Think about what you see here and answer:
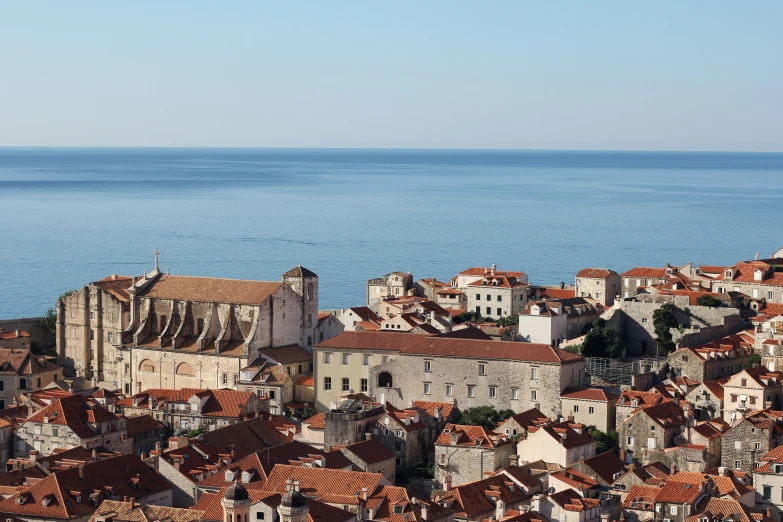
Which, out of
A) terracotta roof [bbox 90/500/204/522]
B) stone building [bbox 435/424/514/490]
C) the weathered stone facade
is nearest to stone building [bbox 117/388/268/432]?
the weathered stone facade

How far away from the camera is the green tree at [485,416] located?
190 feet

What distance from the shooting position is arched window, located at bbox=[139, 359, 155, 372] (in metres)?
69.8

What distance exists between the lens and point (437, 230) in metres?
168

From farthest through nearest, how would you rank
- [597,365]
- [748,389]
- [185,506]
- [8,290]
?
[8,290], [597,365], [748,389], [185,506]

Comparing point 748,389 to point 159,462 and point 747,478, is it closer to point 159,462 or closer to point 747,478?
point 747,478

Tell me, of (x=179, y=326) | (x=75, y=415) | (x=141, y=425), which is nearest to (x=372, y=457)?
(x=141, y=425)

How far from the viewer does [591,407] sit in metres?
57.1

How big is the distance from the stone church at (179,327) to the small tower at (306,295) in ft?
0.15

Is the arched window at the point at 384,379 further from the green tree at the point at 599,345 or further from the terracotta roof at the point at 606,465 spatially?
the terracotta roof at the point at 606,465

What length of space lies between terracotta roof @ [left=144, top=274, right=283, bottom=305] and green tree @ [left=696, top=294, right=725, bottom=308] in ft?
62.3

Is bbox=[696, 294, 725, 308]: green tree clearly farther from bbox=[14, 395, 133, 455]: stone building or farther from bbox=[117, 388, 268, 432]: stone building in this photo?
bbox=[14, 395, 133, 455]: stone building

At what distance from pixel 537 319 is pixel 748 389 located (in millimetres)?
13285

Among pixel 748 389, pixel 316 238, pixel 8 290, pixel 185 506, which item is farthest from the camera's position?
pixel 316 238

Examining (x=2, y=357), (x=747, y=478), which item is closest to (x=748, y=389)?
(x=747, y=478)
